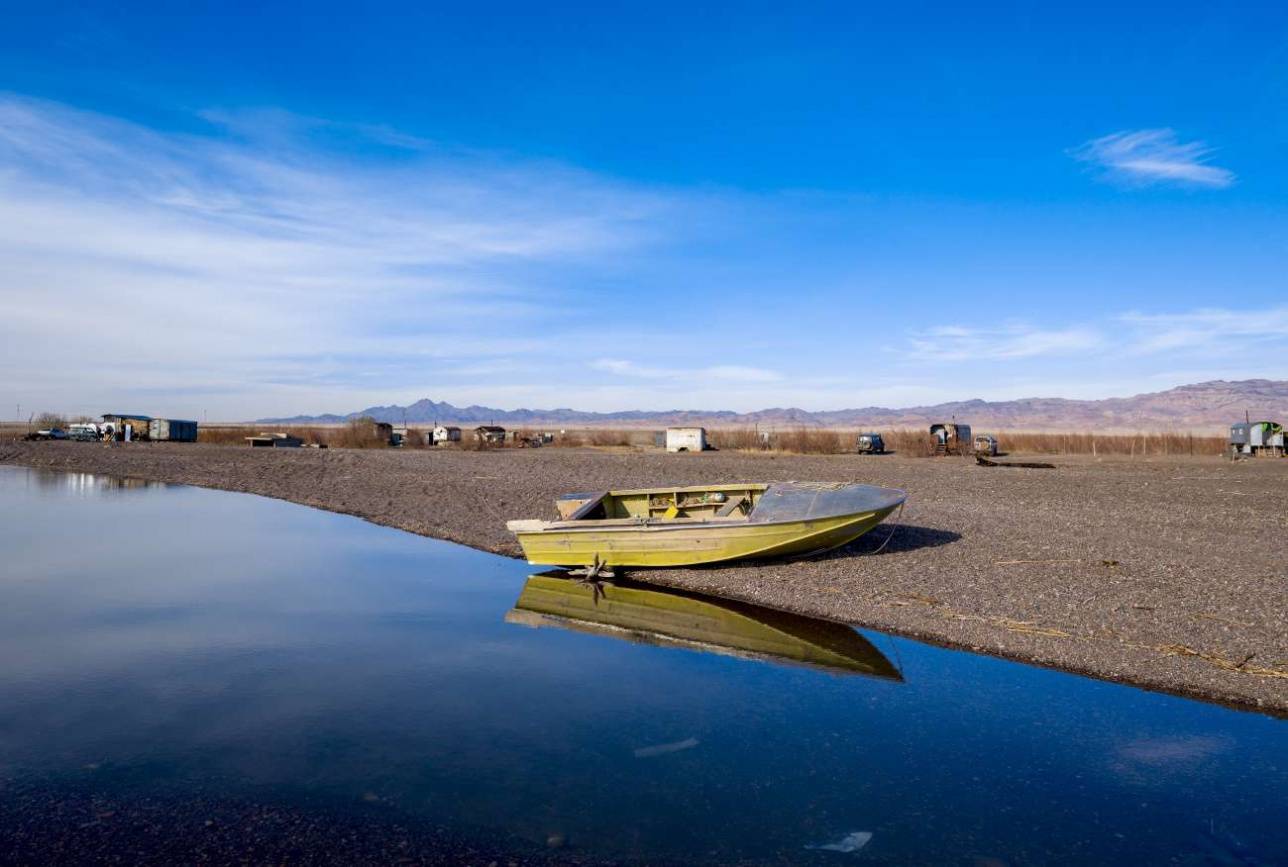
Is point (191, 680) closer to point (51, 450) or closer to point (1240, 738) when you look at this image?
point (1240, 738)

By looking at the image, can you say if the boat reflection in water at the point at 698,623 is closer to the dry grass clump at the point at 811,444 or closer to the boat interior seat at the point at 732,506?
the boat interior seat at the point at 732,506

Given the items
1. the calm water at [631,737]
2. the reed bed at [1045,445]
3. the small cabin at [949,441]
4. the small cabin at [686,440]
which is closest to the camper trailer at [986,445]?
the small cabin at [949,441]

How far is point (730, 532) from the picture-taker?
15.0m

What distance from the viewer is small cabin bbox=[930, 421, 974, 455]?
5438 cm

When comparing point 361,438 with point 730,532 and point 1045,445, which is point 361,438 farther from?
point 730,532

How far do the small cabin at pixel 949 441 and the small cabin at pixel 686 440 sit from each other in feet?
52.4

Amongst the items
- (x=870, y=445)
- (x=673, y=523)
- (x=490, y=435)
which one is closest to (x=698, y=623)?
(x=673, y=523)

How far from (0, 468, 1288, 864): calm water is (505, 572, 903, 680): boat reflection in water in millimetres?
83

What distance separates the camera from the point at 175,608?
13.7 metres

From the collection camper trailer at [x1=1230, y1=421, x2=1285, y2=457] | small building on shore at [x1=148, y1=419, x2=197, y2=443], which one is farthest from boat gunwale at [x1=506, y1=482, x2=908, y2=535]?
small building on shore at [x1=148, y1=419, x2=197, y2=443]

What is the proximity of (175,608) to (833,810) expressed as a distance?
1109 centimetres

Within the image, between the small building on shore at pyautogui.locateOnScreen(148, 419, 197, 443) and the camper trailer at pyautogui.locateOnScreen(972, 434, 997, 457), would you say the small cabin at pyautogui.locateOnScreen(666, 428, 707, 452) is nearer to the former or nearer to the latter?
the camper trailer at pyautogui.locateOnScreen(972, 434, 997, 457)

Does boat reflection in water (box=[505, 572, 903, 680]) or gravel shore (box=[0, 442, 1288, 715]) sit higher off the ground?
gravel shore (box=[0, 442, 1288, 715])

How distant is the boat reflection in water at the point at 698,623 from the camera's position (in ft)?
36.1
